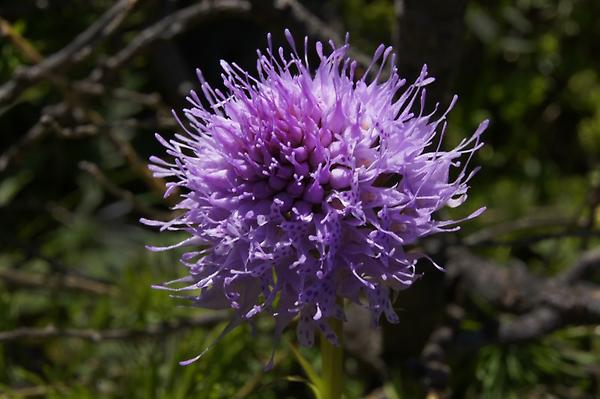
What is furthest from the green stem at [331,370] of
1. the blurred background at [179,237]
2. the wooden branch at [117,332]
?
the wooden branch at [117,332]

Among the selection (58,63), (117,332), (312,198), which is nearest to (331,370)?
(312,198)

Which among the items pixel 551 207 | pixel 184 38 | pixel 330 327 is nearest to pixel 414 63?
pixel 330 327

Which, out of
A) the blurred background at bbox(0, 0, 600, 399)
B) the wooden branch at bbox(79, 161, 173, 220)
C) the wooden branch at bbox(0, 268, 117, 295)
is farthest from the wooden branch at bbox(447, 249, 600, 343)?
the wooden branch at bbox(0, 268, 117, 295)

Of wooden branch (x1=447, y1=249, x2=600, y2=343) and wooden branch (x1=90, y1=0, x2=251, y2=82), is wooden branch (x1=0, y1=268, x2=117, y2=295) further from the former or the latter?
wooden branch (x1=447, y1=249, x2=600, y2=343)

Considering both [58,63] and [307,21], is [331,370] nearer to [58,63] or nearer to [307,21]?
[307,21]

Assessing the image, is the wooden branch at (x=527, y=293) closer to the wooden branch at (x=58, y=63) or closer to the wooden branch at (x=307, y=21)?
the wooden branch at (x=307, y=21)

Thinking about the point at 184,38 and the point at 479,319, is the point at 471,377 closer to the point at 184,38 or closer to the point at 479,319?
the point at 479,319
